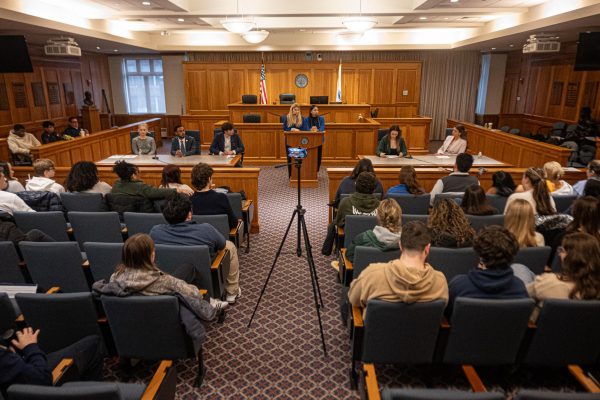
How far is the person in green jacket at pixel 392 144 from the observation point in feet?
22.6

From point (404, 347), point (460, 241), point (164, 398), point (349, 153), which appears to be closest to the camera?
point (164, 398)

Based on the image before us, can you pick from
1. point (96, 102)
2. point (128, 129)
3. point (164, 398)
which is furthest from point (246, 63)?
point (164, 398)

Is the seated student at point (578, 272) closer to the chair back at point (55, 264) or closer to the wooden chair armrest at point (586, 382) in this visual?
the wooden chair armrest at point (586, 382)

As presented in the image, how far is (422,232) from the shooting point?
2205mm

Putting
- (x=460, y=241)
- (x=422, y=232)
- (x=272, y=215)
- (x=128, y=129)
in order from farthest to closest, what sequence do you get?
(x=128, y=129) → (x=272, y=215) → (x=460, y=241) → (x=422, y=232)

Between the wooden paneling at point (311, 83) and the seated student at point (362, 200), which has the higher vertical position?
the wooden paneling at point (311, 83)

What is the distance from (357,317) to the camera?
8.11ft

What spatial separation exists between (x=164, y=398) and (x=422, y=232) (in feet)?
5.24

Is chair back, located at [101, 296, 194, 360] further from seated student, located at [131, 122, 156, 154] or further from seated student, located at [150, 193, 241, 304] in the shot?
seated student, located at [131, 122, 156, 154]

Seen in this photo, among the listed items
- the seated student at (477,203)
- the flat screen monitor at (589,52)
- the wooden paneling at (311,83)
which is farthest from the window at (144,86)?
the seated student at (477,203)

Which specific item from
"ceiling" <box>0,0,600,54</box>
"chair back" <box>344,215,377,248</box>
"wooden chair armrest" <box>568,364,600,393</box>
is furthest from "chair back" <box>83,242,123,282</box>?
"ceiling" <box>0,0,600,54</box>

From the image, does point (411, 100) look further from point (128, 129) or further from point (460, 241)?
point (460, 241)

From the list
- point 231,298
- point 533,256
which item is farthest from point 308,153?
point 533,256

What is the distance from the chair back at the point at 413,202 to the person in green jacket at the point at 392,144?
2.65m
